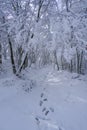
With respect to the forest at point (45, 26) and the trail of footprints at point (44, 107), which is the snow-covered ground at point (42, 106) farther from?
the forest at point (45, 26)

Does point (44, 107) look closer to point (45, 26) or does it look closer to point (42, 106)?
point (42, 106)

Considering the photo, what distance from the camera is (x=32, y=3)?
12336 millimetres

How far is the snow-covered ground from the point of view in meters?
7.68

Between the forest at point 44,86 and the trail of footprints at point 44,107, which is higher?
the forest at point 44,86

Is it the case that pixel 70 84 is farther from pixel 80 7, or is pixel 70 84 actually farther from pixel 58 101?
pixel 80 7

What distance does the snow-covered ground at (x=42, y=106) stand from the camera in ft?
25.2

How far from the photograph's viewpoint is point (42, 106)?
948 cm

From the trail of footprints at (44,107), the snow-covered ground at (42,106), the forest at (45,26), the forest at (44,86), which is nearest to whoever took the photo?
the snow-covered ground at (42,106)

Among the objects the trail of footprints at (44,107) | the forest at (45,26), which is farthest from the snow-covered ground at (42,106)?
the forest at (45,26)

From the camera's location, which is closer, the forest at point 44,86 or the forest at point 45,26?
the forest at point 44,86

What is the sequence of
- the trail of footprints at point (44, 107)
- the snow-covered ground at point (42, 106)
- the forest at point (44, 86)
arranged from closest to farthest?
the snow-covered ground at point (42, 106) < the forest at point (44, 86) < the trail of footprints at point (44, 107)

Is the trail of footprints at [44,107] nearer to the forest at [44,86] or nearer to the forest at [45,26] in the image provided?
the forest at [44,86]

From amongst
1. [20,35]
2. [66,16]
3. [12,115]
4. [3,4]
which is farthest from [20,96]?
→ [3,4]

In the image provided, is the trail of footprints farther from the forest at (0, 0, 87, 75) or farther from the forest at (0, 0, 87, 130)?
the forest at (0, 0, 87, 75)
